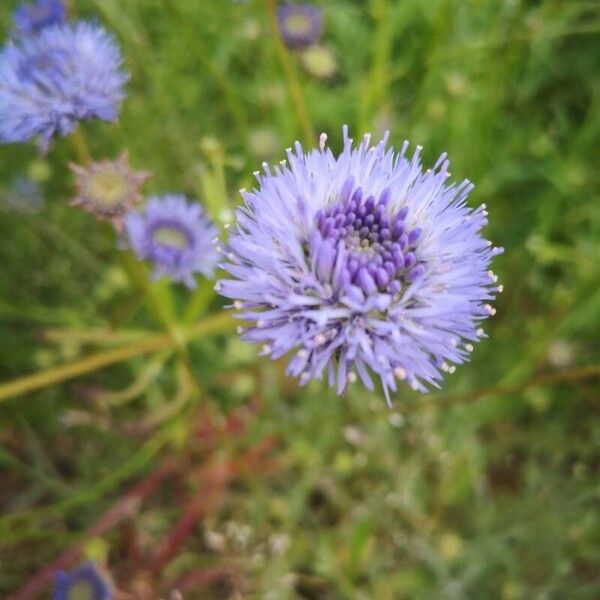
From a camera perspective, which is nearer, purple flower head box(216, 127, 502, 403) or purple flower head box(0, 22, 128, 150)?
purple flower head box(216, 127, 502, 403)

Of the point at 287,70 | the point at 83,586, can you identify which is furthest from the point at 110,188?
the point at 83,586

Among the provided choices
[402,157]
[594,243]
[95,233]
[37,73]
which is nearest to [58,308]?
[95,233]

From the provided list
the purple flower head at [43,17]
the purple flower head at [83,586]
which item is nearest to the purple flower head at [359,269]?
the purple flower head at [83,586]

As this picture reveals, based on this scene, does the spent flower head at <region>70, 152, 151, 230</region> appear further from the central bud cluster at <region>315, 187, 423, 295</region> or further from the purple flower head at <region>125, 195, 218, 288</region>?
the central bud cluster at <region>315, 187, 423, 295</region>

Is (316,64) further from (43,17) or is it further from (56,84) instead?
(56,84)

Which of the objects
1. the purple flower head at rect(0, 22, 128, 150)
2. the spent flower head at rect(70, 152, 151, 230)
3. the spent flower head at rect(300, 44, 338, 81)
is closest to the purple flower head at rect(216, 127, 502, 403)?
the spent flower head at rect(70, 152, 151, 230)

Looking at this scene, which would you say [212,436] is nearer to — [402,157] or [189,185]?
[189,185]

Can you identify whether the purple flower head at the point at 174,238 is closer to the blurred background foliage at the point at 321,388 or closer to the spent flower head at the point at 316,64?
the blurred background foliage at the point at 321,388
